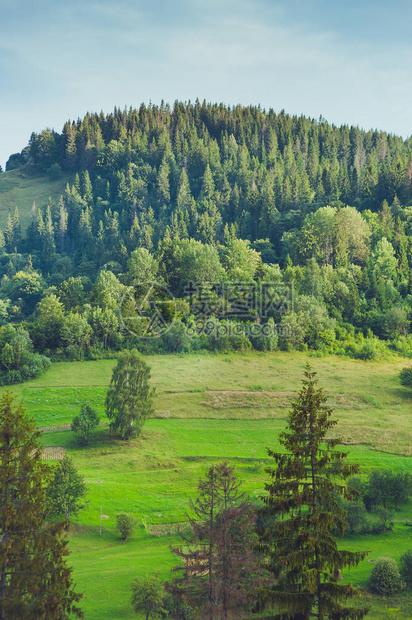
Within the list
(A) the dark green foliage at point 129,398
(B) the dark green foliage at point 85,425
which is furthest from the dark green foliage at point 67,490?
(A) the dark green foliage at point 129,398

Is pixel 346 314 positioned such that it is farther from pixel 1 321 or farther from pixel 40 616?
pixel 40 616

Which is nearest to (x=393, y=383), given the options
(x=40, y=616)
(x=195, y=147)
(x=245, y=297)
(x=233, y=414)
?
(x=233, y=414)

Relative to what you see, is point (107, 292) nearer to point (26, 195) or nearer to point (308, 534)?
point (308, 534)

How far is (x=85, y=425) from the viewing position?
187 feet

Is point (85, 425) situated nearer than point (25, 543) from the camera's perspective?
No

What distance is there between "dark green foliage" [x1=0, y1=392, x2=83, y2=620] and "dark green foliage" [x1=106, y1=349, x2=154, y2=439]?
40959 millimetres

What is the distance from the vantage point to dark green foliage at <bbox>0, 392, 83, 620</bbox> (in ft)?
56.0

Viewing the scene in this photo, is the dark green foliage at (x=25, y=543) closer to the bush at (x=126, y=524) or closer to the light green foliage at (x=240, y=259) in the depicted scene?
the bush at (x=126, y=524)

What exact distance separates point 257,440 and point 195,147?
135m

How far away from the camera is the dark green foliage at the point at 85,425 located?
57.0 meters

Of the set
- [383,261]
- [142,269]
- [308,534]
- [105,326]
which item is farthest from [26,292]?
[308,534]

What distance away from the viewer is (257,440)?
197 feet

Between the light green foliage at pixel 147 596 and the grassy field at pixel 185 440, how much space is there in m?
2.02

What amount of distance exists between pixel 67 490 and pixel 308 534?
28220 millimetres
